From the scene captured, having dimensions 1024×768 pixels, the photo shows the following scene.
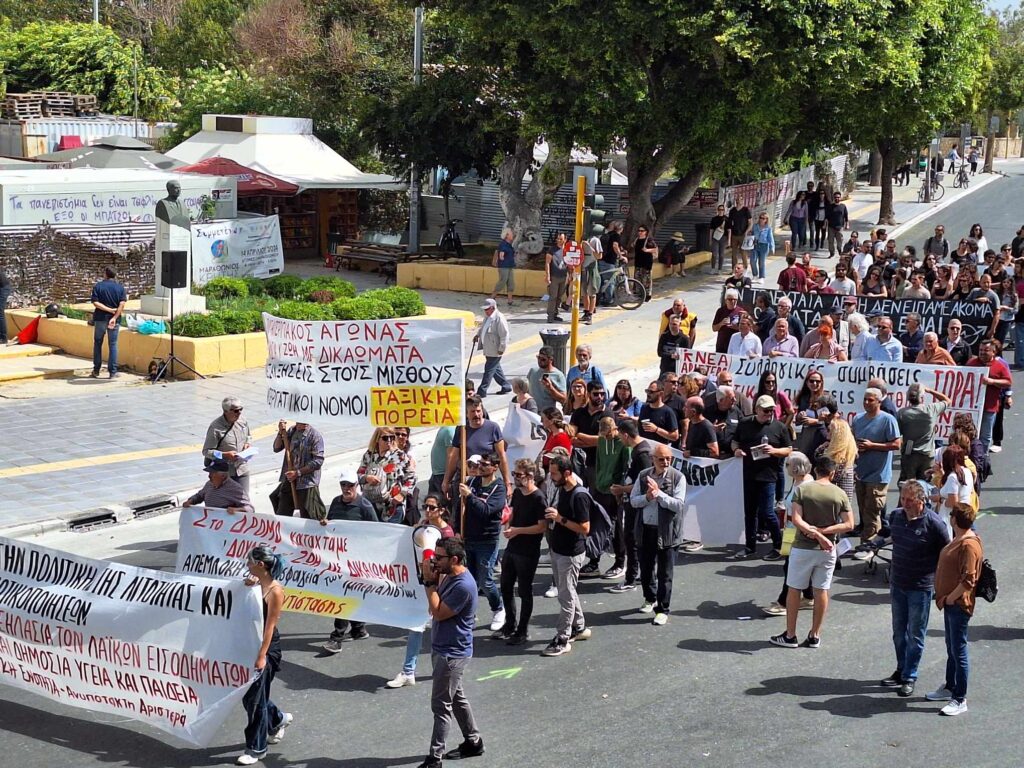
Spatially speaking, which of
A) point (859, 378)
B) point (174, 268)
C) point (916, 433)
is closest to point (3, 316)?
point (174, 268)

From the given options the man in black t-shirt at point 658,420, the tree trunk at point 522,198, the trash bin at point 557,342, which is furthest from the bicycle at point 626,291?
the man in black t-shirt at point 658,420

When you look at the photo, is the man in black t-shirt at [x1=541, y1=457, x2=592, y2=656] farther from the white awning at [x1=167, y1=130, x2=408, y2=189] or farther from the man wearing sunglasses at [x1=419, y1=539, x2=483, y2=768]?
the white awning at [x1=167, y1=130, x2=408, y2=189]

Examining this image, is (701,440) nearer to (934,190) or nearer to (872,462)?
(872,462)

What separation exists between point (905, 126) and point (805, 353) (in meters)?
17.9

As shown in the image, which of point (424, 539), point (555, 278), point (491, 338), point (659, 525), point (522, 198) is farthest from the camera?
point (522, 198)

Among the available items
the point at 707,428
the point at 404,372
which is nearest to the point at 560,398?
the point at 707,428

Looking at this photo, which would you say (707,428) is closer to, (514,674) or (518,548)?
(518,548)

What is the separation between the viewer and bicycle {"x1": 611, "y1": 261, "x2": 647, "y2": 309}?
1028 inches

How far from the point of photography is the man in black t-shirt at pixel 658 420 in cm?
1259

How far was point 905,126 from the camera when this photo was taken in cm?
3191

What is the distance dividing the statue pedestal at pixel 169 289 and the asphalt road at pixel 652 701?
39.1 feet

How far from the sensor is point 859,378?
14.8m

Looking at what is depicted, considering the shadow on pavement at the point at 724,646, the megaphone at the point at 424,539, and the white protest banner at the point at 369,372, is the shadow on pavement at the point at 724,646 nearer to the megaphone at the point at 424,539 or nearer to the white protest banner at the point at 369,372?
Result: the megaphone at the point at 424,539

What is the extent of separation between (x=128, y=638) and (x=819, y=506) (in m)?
5.05
